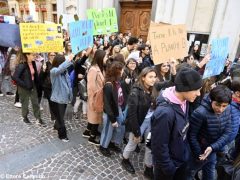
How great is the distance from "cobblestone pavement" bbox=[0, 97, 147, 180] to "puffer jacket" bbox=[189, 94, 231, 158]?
1.18 metres

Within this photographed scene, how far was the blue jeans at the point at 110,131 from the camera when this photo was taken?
3.49 metres

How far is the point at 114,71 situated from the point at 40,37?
5.54ft

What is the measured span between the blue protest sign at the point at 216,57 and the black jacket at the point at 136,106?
40.1 inches

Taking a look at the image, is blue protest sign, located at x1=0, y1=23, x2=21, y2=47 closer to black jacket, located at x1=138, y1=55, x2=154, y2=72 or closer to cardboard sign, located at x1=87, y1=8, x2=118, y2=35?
cardboard sign, located at x1=87, y1=8, x2=118, y2=35

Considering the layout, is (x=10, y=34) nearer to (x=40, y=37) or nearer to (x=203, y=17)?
(x=40, y=37)

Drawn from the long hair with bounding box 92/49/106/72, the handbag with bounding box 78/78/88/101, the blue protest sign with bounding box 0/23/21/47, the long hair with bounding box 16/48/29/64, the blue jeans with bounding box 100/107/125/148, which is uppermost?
the blue protest sign with bounding box 0/23/21/47

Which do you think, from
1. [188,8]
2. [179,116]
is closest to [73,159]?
[179,116]

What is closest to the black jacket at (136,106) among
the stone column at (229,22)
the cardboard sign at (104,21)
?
the cardboard sign at (104,21)

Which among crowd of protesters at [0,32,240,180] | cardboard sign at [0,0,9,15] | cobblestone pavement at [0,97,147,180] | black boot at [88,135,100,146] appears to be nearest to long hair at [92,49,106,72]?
crowd of protesters at [0,32,240,180]

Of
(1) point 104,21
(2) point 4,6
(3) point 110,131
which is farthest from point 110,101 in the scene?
(2) point 4,6

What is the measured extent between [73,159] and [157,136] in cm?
194

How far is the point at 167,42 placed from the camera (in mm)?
3168

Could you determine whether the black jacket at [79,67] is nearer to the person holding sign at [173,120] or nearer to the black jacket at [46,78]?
the black jacket at [46,78]

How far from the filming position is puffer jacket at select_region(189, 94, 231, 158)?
2.36m
